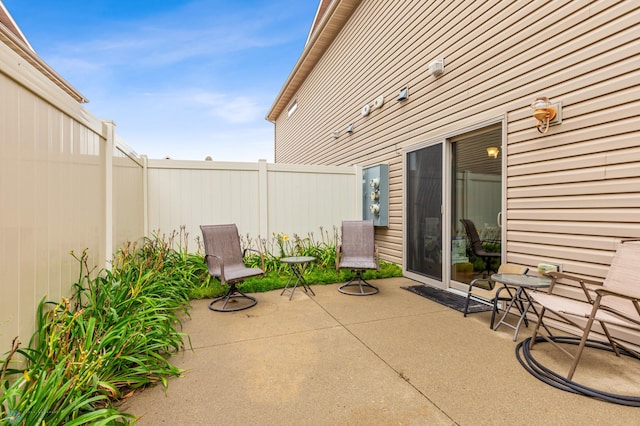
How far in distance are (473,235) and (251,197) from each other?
3.80 metres

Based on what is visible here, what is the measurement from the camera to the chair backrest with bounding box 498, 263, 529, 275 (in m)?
3.28

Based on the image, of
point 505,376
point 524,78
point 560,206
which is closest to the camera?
point 505,376

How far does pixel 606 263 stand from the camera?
2.68 metres

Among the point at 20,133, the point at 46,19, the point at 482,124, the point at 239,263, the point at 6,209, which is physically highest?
the point at 46,19

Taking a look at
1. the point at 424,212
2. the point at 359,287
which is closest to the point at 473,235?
the point at 424,212

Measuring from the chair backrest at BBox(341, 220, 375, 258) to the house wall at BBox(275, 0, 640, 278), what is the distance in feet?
2.63

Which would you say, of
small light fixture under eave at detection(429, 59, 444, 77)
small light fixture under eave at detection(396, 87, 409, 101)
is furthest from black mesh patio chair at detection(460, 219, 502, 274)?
small light fixture under eave at detection(396, 87, 409, 101)

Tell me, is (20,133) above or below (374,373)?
above

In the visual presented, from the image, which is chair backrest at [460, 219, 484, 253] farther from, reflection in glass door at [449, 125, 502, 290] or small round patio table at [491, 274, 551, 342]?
small round patio table at [491, 274, 551, 342]

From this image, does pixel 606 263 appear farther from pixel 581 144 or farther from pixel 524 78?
pixel 524 78

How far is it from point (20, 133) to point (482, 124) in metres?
4.28

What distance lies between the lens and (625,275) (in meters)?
2.38

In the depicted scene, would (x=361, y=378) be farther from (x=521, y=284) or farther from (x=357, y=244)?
(x=357, y=244)

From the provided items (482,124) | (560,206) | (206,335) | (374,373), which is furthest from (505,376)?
(482,124)
